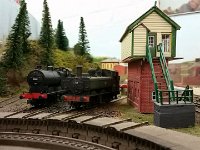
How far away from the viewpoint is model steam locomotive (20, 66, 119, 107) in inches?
843

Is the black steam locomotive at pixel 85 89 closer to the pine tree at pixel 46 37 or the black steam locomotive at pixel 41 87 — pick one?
the black steam locomotive at pixel 41 87

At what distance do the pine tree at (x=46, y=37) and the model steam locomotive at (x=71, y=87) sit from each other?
48.8ft

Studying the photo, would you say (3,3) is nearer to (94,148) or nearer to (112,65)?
(112,65)

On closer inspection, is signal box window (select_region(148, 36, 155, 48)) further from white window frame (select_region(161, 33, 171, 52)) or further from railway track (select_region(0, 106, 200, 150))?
railway track (select_region(0, 106, 200, 150))

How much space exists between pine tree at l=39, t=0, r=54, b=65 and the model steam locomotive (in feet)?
48.8

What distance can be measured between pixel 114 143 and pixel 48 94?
435 inches

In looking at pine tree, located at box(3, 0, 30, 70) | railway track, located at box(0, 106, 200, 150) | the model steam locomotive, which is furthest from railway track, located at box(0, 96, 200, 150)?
pine tree, located at box(3, 0, 30, 70)

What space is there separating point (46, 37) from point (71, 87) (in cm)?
2280

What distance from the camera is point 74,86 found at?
856 inches

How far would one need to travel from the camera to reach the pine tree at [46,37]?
41500 mm

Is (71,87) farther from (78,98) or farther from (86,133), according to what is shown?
Answer: (86,133)

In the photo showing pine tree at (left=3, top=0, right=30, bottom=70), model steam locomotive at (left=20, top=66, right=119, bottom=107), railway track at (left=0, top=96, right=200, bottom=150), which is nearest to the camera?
railway track at (left=0, top=96, right=200, bottom=150)

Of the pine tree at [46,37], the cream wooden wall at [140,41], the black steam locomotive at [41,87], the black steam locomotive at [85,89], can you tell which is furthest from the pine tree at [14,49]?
the cream wooden wall at [140,41]

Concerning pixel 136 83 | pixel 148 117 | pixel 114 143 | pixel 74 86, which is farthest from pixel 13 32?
pixel 114 143
